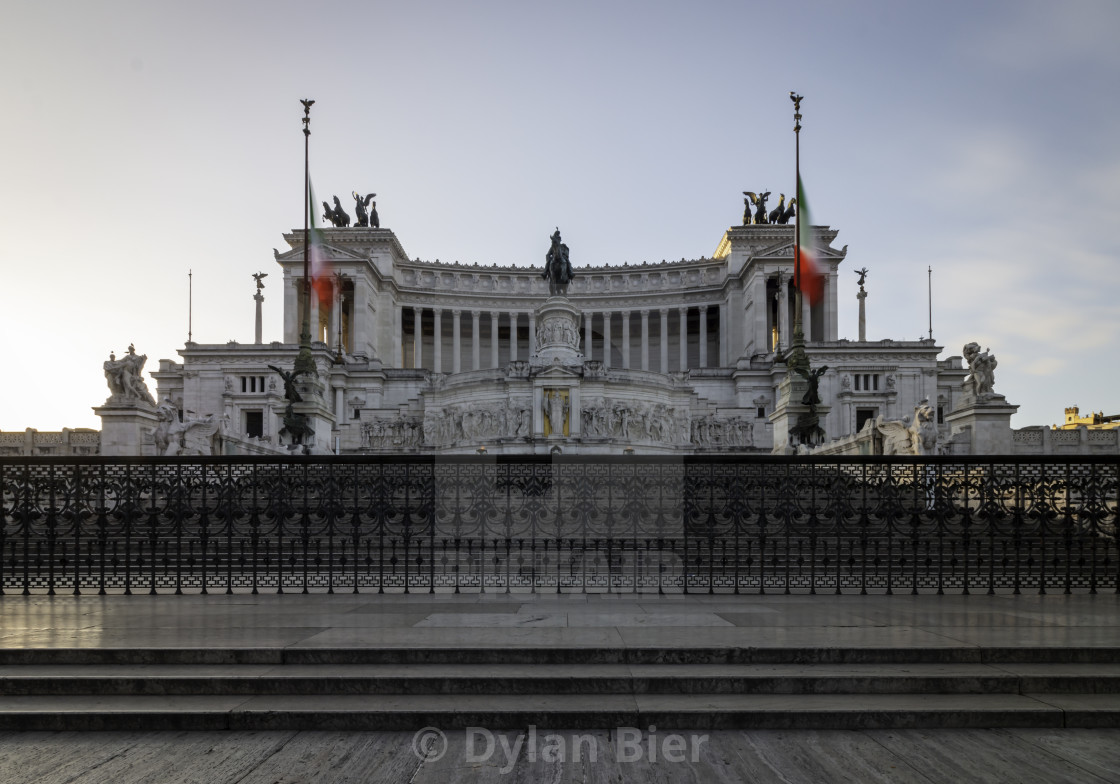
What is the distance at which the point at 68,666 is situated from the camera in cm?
678

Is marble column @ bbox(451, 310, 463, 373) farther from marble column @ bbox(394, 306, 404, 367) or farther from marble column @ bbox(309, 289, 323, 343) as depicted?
marble column @ bbox(309, 289, 323, 343)

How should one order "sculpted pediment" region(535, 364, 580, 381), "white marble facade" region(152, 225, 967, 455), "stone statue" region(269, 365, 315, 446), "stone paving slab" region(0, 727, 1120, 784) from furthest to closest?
"white marble facade" region(152, 225, 967, 455) → "sculpted pediment" region(535, 364, 580, 381) → "stone statue" region(269, 365, 315, 446) → "stone paving slab" region(0, 727, 1120, 784)

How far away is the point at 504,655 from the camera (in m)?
6.72

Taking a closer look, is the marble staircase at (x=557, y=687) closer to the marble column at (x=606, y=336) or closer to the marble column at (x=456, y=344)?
the marble column at (x=456, y=344)

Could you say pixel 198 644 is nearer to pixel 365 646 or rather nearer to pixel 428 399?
pixel 365 646

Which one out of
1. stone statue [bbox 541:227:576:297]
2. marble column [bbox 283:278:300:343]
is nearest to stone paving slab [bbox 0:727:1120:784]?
stone statue [bbox 541:227:576:297]

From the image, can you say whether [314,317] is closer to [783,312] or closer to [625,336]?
[625,336]

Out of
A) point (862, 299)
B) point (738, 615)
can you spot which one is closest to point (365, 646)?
point (738, 615)

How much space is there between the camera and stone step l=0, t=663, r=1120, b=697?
623cm

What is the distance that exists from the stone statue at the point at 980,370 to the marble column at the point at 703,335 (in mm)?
48620

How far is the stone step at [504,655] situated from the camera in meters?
6.70

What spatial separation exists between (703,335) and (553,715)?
74.7 metres

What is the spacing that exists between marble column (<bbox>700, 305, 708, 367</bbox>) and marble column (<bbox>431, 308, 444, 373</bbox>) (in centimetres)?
2755

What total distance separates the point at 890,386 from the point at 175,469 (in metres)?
55.0
